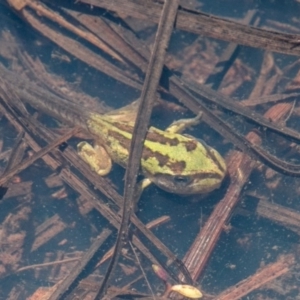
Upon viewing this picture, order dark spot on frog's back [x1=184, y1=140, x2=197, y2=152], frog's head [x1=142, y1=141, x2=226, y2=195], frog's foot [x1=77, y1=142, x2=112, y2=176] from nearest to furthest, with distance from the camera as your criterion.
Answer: frog's head [x1=142, y1=141, x2=226, y2=195] → dark spot on frog's back [x1=184, y1=140, x2=197, y2=152] → frog's foot [x1=77, y1=142, x2=112, y2=176]

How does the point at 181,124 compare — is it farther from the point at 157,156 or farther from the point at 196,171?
the point at 196,171

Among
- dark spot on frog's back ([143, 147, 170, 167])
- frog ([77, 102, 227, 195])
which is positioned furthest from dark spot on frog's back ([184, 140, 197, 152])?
dark spot on frog's back ([143, 147, 170, 167])

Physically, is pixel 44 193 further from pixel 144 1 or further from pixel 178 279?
pixel 144 1

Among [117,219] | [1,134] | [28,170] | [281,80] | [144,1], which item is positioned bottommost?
[117,219]

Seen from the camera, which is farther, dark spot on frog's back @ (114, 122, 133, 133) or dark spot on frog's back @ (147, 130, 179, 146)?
dark spot on frog's back @ (114, 122, 133, 133)

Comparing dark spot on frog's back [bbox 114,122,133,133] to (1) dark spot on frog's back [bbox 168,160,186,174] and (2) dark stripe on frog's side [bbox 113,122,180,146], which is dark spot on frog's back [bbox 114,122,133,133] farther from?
(1) dark spot on frog's back [bbox 168,160,186,174]

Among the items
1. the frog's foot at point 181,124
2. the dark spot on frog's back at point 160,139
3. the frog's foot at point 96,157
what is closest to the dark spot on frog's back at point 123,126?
the dark spot on frog's back at point 160,139

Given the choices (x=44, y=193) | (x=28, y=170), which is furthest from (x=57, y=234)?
(x=28, y=170)
